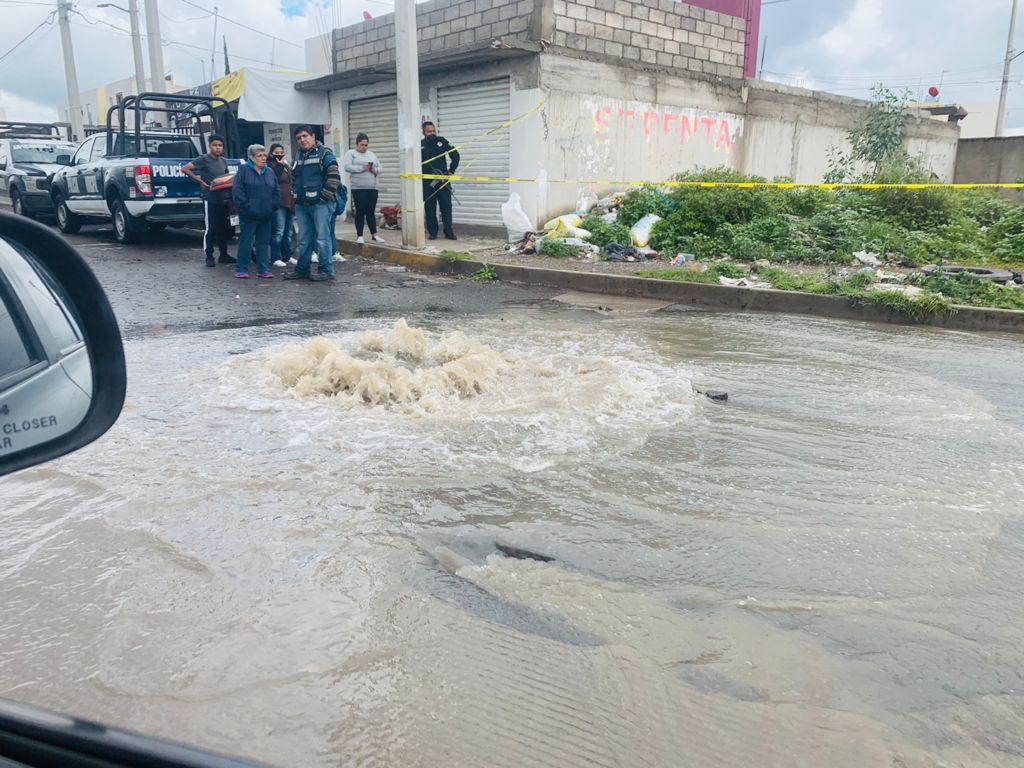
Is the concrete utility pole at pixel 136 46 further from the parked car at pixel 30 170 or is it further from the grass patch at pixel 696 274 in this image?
the grass patch at pixel 696 274

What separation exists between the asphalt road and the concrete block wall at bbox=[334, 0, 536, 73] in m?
4.80

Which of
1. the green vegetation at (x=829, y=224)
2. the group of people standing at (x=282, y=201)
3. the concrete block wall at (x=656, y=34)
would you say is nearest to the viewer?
the group of people standing at (x=282, y=201)

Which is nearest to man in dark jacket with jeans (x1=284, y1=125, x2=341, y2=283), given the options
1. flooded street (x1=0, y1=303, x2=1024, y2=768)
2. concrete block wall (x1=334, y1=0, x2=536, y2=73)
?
concrete block wall (x1=334, y1=0, x2=536, y2=73)

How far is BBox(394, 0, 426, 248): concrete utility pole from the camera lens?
11.7 meters

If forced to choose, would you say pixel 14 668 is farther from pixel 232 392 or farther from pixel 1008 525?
pixel 1008 525

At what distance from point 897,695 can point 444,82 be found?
14.5 meters

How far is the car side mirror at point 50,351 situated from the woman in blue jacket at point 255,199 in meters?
8.68

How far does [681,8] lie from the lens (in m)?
15.2

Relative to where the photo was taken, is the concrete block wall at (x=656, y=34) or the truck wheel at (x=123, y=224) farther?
the concrete block wall at (x=656, y=34)

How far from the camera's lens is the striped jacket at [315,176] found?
991 centimetres

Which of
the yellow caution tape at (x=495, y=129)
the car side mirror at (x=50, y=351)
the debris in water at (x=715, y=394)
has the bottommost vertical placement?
the debris in water at (x=715, y=394)

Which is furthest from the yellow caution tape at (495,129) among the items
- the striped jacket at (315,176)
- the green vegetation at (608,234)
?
the striped jacket at (315,176)

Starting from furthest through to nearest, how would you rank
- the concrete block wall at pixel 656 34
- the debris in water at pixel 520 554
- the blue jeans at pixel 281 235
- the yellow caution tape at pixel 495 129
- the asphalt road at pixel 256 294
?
the concrete block wall at pixel 656 34 → the yellow caution tape at pixel 495 129 → the blue jeans at pixel 281 235 → the asphalt road at pixel 256 294 → the debris in water at pixel 520 554

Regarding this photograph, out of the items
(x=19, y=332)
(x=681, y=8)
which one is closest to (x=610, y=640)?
(x=19, y=332)
